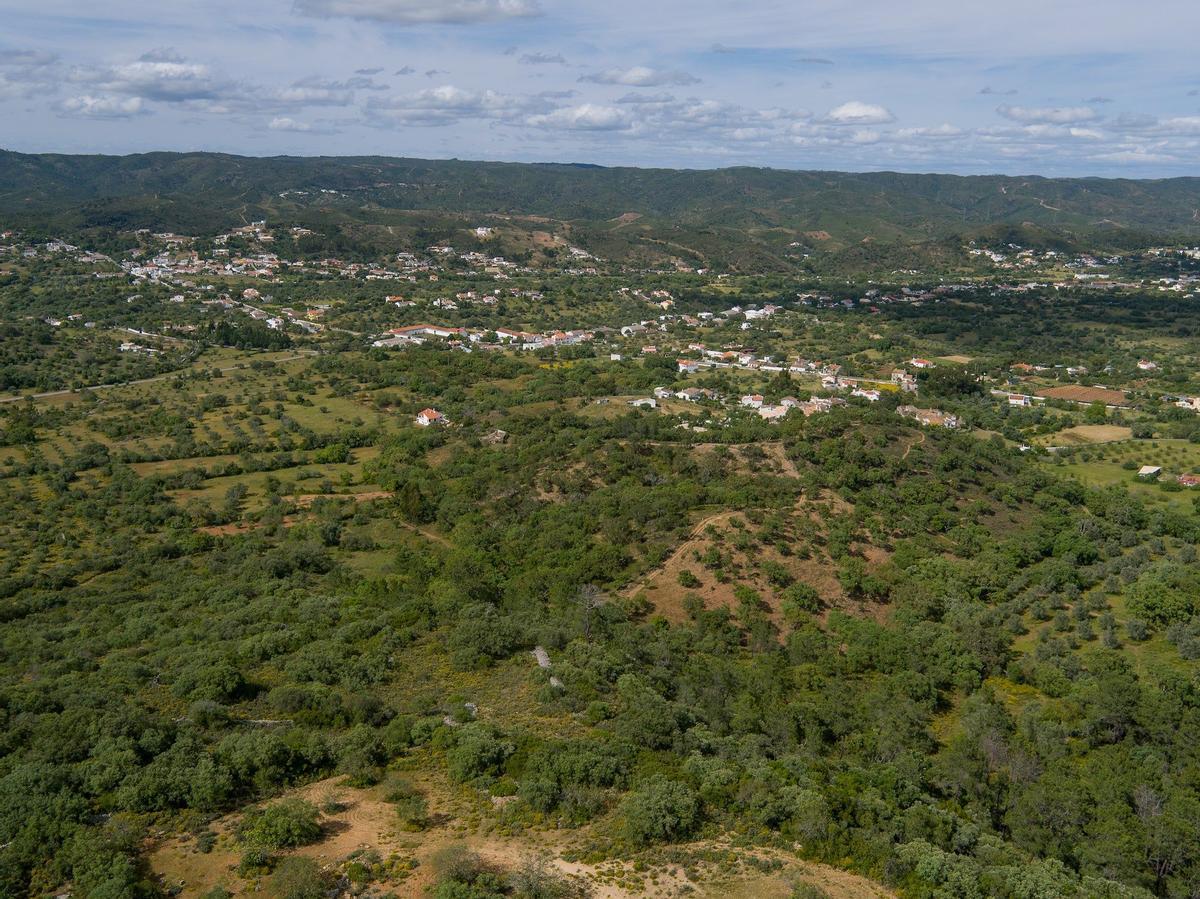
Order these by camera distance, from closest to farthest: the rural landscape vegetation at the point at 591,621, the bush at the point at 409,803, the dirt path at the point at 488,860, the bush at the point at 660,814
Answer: the dirt path at the point at 488,860, the bush at the point at 660,814, the rural landscape vegetation at the point at 591,621, the bush at the point at 409,803

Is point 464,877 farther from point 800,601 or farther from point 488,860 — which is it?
point 800,601

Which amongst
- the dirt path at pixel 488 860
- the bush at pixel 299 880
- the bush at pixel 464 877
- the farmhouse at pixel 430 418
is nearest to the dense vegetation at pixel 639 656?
the bush at pixel 464 877

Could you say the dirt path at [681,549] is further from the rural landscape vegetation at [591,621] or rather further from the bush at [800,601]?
the bush at [800,601]

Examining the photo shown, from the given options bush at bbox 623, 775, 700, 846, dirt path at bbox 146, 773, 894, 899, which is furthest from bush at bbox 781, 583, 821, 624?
dirt path at bbox 146, 773, 894, 899

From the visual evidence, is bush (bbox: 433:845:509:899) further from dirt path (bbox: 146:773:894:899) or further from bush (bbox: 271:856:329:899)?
bush (bbox: 271:856:329:899)

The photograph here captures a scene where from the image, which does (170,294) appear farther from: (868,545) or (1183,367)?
(1183,367)

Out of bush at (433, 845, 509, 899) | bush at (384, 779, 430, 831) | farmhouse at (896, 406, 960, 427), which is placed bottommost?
bush at (384, 779, 430, 831)
